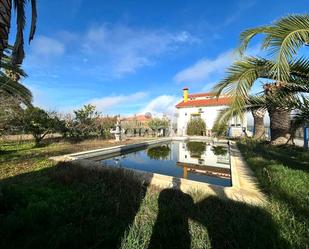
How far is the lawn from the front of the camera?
233 cm

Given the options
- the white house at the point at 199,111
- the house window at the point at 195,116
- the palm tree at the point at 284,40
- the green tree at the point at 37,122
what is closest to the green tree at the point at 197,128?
the white house at the point at 199,111

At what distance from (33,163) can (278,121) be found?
421 inches

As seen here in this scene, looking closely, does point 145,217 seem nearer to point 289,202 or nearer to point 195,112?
point 289,202

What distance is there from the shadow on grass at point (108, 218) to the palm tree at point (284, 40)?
93.5 inches

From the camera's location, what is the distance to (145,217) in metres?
2.97

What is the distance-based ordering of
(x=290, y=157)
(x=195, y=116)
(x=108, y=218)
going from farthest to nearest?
(x=195, y=116) < (x=290, y=157) < (x=108, y=218)

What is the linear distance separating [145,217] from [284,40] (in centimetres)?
375

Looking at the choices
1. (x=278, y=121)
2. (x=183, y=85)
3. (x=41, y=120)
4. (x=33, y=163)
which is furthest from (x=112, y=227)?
(x=183, y=85)

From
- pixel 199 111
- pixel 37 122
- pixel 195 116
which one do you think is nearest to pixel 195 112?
pixel 195 116

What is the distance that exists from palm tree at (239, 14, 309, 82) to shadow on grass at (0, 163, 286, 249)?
7.79 feet

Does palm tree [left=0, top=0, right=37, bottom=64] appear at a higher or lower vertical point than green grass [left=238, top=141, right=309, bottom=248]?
higher

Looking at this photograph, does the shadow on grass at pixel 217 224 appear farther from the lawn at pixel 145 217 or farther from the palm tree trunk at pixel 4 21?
the palm tree trunk at pixel 4 21

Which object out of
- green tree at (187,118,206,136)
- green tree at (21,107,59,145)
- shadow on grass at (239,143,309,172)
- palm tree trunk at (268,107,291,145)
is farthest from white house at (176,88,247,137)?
green tree at (21,107,59,145)

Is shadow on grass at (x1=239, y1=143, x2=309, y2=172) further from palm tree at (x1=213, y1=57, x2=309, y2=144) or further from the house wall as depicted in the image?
the house wall
